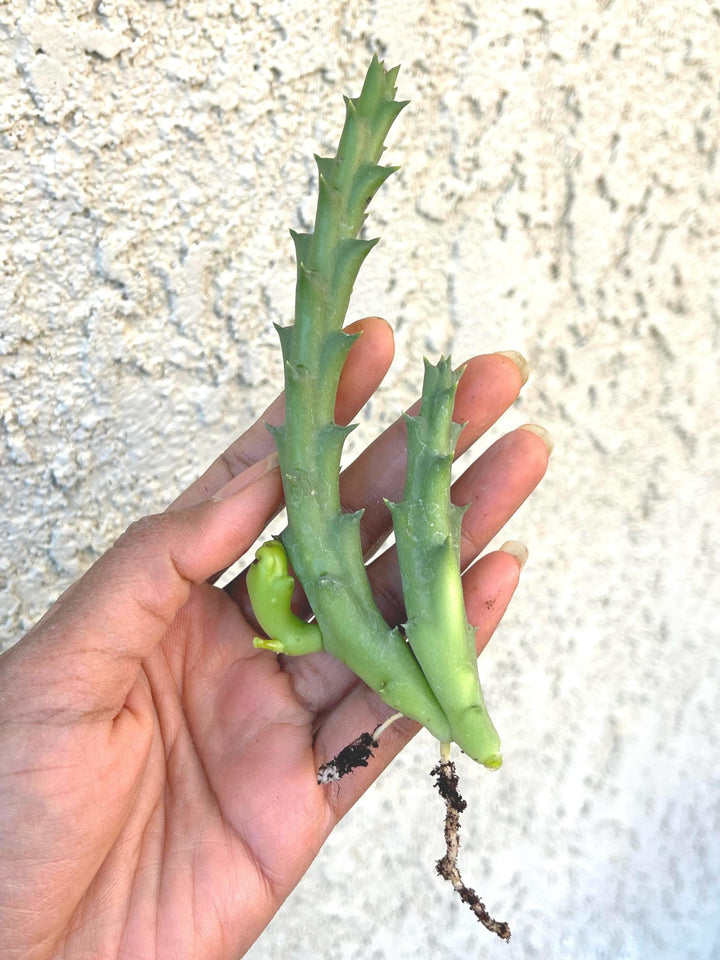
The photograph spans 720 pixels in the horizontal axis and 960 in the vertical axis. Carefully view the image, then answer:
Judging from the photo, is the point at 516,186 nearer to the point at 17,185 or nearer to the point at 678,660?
the point at 17,185

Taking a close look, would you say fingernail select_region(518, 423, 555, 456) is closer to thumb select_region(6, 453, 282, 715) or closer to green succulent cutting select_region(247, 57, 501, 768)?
green succulent cutting select_region(247, 57, 501, 768)

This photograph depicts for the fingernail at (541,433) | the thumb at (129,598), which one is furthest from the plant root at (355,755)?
the fingernail at (541,433)

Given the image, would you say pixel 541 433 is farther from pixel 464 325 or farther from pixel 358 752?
pixel 358 752

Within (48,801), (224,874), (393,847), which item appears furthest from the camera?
(393,847)

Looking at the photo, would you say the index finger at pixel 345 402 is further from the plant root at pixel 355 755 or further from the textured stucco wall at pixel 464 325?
the plant root at pixel 355 755

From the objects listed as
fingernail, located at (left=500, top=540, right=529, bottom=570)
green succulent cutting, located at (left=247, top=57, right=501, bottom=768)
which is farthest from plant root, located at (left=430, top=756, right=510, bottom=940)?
fingernail, located at (left=500, top=540, right=529, bottom=570)

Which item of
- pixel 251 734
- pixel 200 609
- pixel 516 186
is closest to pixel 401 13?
pixel 516 186
